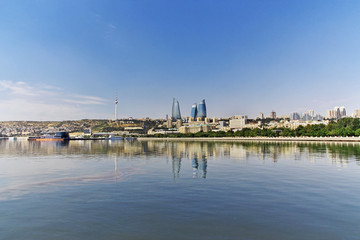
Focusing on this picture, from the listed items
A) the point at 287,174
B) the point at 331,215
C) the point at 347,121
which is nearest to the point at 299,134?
the point at 347,121

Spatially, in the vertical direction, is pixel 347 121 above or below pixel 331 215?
above

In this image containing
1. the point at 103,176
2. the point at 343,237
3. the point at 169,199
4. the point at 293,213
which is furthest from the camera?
the point at 103,176

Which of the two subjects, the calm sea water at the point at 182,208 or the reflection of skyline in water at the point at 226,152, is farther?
A: the reflection of skyline in water at the point at 226,152

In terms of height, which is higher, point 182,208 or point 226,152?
point 226,152

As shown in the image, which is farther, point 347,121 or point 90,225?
point 347,121

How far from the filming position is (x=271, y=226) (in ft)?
36.2

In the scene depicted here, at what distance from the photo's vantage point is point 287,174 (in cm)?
2453

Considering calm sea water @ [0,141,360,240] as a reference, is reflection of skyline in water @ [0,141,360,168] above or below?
above

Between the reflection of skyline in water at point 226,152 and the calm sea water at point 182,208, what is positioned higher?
the reflection of skyline in water at point 226,152

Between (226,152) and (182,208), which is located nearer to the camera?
(182,208)

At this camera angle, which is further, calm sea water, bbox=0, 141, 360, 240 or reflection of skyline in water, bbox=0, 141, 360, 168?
reflection of skyline in water, bbox=0, 141, 360, 168

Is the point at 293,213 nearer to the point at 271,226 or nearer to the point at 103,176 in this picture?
the point at 271,226

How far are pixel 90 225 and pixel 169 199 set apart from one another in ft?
16.7

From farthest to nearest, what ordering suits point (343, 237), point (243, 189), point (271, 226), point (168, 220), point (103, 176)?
point (103, 176), point (243, 189), point (168, 220), point (271, 226), point (343, 237)
